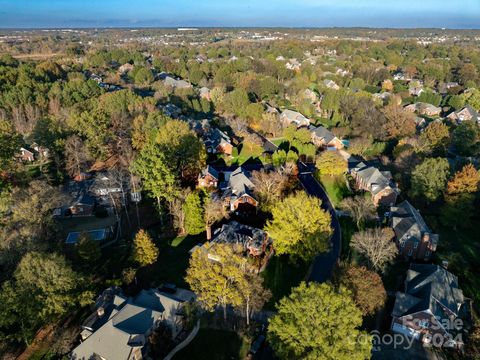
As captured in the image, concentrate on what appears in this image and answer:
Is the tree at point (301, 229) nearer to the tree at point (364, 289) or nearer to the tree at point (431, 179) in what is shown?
the tree at point (364, 289)

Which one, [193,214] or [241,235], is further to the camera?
[193,214]

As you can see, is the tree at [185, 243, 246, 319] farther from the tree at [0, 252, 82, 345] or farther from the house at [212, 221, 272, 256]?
the tree at [0, 252, 82, 345]

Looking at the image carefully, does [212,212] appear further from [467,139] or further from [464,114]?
[464,114]

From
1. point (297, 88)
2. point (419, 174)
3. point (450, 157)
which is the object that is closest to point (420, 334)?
point (419, 174)

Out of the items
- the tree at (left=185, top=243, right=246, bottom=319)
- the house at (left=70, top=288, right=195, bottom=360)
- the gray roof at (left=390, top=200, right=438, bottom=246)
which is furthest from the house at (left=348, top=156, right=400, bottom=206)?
the house at (left=70, top=288, right=195, bottom=360)

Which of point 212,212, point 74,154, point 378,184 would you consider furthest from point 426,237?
point 74,154

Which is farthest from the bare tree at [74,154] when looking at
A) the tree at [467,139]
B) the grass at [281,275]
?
the tree at [467,139]
